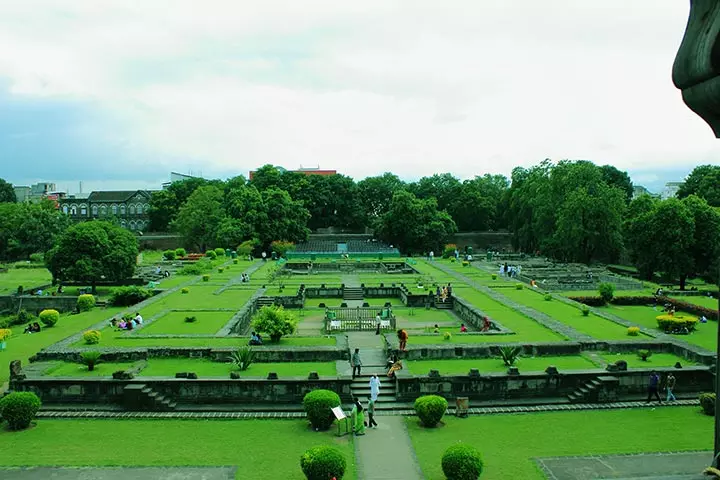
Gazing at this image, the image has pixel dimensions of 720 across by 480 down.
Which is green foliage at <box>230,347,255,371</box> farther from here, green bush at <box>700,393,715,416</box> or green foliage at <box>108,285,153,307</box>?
green foliage at <box>108,285,153,307</box>

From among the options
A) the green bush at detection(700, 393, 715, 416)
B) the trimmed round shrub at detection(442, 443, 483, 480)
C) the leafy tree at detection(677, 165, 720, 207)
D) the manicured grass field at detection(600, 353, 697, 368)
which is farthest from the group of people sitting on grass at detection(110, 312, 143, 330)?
the leafy tree at detection(677, 165, 720, 207)

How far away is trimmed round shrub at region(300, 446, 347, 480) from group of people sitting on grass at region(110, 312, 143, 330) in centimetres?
1407

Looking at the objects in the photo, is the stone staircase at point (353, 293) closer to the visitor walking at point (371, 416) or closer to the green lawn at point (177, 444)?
the green lawn at point (177, 444)

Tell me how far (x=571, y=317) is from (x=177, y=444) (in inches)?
680

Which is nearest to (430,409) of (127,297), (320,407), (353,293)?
(320,407)

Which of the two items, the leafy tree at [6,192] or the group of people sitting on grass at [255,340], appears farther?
the leafy tree at [6,192]

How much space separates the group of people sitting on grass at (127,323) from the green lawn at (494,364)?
11058 millimetres

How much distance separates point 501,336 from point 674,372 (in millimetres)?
5833

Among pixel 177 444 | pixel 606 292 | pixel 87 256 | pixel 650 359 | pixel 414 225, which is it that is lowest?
pixel 177 444

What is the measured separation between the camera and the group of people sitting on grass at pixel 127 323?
2273 centimetres

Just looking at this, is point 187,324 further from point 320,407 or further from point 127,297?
point 320,407

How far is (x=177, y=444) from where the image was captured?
13.5m

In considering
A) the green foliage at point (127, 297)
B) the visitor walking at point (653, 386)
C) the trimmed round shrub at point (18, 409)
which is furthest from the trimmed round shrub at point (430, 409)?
the green foliage at point (127, 297)

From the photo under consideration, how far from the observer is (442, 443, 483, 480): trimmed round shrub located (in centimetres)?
1105
